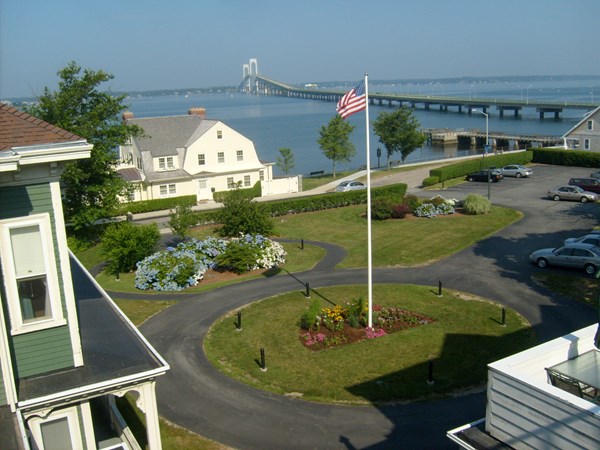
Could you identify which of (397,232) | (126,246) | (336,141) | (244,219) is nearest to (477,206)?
(397,232)

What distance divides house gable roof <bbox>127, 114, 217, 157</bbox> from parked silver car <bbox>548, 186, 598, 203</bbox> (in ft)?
105

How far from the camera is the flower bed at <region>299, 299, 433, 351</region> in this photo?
2228cm

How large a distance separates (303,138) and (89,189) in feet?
339

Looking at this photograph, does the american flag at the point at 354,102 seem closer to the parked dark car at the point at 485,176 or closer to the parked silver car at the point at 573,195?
the parked silver car at the point at 573,195

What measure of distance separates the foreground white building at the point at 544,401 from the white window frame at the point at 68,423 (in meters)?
7.55

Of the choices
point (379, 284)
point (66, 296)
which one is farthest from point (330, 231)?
point (66, 296)

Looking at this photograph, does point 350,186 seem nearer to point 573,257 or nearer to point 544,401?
point 573,257

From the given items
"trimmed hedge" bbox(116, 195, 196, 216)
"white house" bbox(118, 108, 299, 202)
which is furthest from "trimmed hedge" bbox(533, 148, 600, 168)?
"trimmed hedge" bbox(116, 195, 196, 216)

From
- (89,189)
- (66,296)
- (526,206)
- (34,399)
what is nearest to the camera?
(34,399)

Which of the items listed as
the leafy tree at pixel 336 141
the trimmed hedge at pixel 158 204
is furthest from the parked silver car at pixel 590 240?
the leafy tree at pixel 336 141

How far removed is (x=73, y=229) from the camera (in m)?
41.3

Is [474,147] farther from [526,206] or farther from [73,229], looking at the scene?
[73,229]

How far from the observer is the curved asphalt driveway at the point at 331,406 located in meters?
16.1

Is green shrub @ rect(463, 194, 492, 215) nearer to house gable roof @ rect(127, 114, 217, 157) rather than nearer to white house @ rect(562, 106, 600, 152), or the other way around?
house gable roof @ rect(127, 114, 217, 157)
